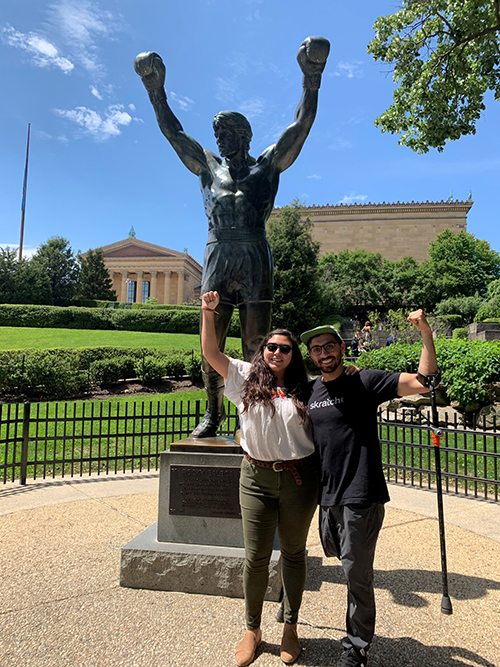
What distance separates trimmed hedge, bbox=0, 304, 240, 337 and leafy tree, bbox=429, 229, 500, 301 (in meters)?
21.0

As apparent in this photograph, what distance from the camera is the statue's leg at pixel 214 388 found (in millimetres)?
3891

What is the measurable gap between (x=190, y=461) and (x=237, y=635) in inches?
48.1

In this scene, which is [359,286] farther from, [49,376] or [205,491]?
[205,491]

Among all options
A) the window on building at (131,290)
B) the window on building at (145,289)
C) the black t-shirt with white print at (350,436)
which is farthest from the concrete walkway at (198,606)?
the window on building at (131,290)

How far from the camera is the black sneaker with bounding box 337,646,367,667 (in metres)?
2.25

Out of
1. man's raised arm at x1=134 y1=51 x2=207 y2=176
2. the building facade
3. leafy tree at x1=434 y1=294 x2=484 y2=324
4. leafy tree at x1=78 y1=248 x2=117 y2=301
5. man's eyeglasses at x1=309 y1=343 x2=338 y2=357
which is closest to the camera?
man's eyeglasses at x1=309 y1=343 x2=338 y2=357

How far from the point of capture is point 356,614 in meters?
2.24

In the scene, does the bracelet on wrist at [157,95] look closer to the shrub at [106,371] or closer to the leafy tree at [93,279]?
the shrub at [106,371]

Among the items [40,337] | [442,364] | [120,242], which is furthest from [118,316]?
[120,242]

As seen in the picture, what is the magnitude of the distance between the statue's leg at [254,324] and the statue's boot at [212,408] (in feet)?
1.13

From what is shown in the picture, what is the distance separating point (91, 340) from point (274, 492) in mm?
22215

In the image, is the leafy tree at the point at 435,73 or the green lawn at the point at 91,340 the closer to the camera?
the leafy tree at the point at 435,73

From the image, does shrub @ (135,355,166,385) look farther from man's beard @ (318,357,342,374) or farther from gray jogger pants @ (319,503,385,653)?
gray jogger pants @ (319,503,385,653)

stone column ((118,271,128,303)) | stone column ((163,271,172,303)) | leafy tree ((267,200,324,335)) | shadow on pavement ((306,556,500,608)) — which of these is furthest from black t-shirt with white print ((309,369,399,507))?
stone column ((118,271,128,303))
